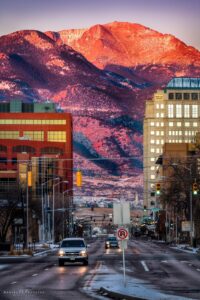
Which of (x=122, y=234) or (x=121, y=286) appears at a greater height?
(x=122, y=234)

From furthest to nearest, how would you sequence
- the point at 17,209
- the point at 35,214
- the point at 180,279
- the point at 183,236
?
1. the point at 183,236
2. the point at 35,214
3. the point at 17,209
4. the point at 180,279

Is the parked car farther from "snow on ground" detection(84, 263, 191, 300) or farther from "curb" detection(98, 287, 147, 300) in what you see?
"curb" detection(98, 287, 147, 300)

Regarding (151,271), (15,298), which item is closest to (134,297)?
(15,298)

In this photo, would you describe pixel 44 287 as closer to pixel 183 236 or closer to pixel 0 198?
pixel 0 198

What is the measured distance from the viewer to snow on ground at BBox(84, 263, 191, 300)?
28.8 metres

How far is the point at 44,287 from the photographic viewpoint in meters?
36.2

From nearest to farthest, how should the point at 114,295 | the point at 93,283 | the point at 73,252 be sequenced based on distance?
1. the point at 114,295
2. the point at 93,283
3. the point at 73,252

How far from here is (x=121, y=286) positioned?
34312 millimetres

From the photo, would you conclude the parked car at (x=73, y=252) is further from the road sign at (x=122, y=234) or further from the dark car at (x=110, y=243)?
the dark car at (x=110, y=243)

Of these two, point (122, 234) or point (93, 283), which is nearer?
point (122, 234)

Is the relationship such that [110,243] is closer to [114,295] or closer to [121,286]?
[121,286]

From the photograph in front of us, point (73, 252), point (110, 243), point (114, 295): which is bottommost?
point (110, 243)

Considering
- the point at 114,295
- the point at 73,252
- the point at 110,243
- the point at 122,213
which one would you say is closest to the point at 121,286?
the point at 122,213

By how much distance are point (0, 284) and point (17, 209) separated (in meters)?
67.7
